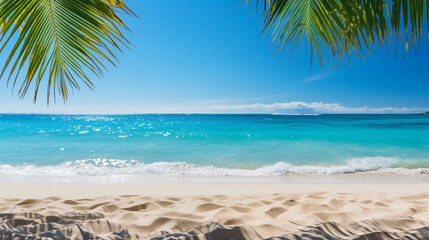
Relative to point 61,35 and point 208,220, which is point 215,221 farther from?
point 61,35

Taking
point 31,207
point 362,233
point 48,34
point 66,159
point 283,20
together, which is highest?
point 283,20

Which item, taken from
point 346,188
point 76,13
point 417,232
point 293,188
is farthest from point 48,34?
point 346,188

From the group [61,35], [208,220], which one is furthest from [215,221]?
[61,35]

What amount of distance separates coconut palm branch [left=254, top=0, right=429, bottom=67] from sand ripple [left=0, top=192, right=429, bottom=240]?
3.97 feet

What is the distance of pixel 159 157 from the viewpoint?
33.0 ft

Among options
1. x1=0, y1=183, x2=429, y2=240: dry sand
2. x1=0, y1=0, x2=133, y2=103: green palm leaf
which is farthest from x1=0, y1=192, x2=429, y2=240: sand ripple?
x1=0, y1=0, x2=133, y2=103: green palm leaf

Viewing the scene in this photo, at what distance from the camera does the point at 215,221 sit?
207cm

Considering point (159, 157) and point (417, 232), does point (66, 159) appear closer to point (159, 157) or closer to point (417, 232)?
point (159, 157)

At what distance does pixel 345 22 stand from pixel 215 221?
1.73 m

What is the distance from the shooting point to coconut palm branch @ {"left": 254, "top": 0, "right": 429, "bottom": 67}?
4.66 ft

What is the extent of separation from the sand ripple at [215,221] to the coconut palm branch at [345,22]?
121 centimetres

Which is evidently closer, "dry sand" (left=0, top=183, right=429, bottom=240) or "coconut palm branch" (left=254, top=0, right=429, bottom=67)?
"coconut palm branch" (left=254, top=0, right=429, bottom=67)

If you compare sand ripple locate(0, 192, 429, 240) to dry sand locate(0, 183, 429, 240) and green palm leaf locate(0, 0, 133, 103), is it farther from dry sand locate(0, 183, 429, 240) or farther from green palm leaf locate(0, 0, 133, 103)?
green palm leaf locate(0, 0, 133, 103)

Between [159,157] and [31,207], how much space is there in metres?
7.40
